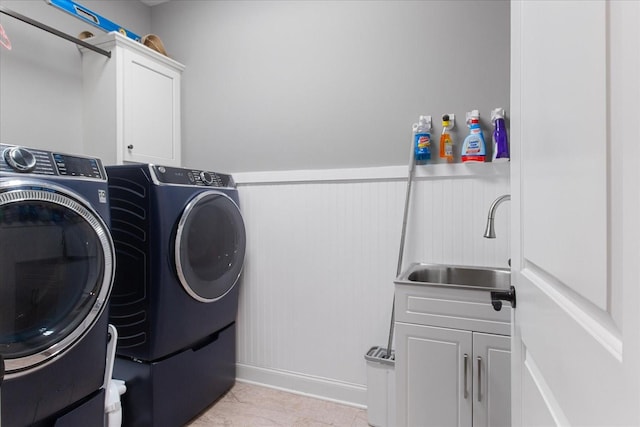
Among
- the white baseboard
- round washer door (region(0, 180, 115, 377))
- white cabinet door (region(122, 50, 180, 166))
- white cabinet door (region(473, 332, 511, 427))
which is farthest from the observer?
white cabinet door (region(122, 50, 180, 166))

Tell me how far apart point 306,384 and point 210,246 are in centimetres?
106

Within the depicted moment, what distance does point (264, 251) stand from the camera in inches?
96.1

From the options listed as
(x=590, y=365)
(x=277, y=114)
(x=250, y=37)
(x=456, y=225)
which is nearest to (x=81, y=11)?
(x=250, y=37)

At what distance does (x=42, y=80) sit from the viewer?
2.17 m

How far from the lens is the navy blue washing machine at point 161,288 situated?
5.72 feet

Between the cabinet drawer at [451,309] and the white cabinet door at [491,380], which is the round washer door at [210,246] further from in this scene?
the white cabinet door at [491,380]

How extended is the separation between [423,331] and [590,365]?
3.95ft

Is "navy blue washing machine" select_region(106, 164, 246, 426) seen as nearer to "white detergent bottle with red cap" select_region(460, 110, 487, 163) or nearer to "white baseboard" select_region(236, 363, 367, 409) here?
"white baseboard" select_region(236, 363, 367, 409)

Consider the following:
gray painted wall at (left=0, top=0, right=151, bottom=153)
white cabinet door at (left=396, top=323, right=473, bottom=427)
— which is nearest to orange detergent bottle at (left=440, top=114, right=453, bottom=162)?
white cabinet door at (left=396, top=323, right=473, bottom=427)

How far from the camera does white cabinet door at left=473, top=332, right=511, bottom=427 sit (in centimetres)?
145

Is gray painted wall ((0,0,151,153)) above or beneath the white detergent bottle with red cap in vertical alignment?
above

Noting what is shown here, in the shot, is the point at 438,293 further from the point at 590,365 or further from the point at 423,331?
the point at 590,365

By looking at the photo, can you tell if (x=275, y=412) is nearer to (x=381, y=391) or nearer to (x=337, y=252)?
(x=381, y=391)

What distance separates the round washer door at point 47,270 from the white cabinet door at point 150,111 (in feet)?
3.55
